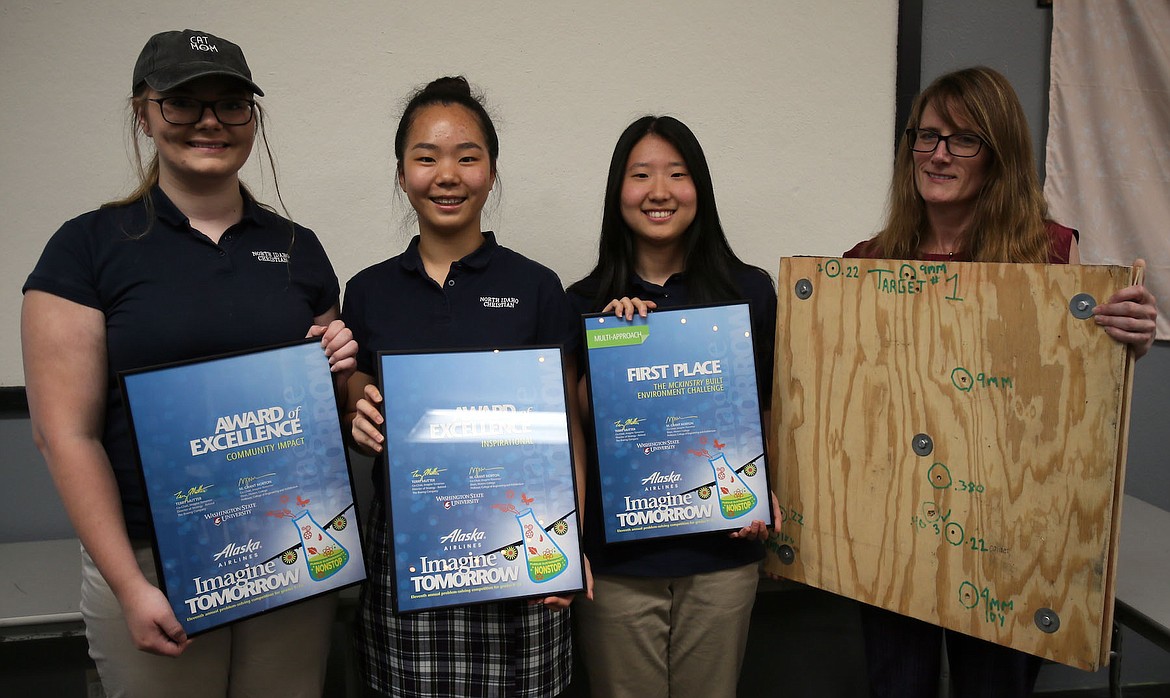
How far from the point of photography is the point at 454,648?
1470 mm

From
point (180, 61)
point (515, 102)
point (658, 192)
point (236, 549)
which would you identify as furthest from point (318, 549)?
point (515, 102)

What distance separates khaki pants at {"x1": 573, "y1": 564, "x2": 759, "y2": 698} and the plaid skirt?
0.51 ft

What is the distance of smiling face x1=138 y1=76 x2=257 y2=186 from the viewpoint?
130cm

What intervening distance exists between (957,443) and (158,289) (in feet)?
4.96

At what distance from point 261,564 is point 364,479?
2.94ft

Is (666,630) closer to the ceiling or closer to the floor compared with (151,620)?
closer to the floor

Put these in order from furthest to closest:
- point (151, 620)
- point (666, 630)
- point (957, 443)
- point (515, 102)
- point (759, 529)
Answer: point (515, 102) → point (666, 630) → point (759, 529) → point (957, 443) → point (151, 620)

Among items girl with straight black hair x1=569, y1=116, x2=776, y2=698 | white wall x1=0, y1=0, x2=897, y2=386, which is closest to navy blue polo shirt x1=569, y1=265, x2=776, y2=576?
girl with straight black hair x1=569, y1=116, x2=776, y2=698

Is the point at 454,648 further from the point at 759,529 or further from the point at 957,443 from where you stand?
the point at 957,443

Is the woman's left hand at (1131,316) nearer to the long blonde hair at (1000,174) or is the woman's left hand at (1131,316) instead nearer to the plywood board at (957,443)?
the plywood board at (957,443)

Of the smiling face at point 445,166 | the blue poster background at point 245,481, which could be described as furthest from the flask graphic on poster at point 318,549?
the smiling face at point 445,166

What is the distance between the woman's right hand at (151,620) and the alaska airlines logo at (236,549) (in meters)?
0.10

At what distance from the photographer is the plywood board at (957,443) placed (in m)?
1.33

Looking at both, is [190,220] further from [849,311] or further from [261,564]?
[849,311]
